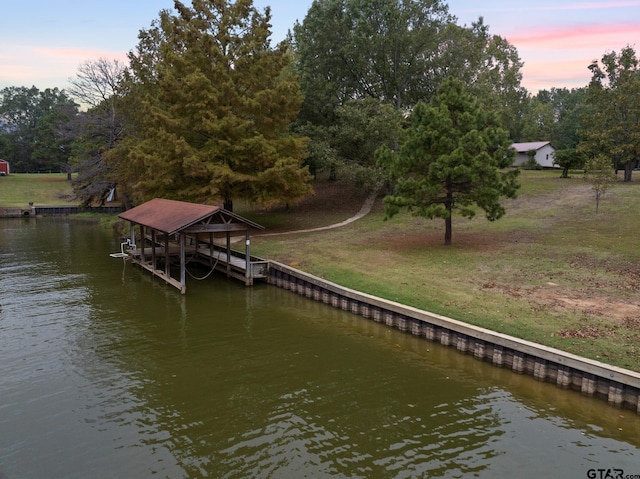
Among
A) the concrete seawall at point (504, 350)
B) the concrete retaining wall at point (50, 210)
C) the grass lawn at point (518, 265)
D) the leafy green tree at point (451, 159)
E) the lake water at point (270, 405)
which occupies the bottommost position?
the lake water at point (270, 405)

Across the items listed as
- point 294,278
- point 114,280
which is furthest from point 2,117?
point 294,278

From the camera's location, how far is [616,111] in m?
41.4

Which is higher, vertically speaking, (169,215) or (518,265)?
(169,215)

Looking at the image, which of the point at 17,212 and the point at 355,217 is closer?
the point at 355,217

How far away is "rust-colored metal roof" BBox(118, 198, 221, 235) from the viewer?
20.2 metres

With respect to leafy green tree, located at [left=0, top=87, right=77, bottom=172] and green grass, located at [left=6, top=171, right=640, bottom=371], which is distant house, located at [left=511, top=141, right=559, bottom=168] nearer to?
green grass, located at [left=6, top=171, right=640, bottom=371]

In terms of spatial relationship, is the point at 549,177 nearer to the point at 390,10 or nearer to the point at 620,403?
the point at 390,10

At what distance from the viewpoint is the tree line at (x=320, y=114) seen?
23.6 m

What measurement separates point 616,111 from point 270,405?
42.9m

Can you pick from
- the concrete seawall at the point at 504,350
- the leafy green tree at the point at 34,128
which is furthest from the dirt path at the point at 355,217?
the leafy green tree at the point at 34,128

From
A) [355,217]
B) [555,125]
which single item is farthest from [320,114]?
[555,125]

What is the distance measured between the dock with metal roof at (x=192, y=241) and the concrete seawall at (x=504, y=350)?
5017 mm

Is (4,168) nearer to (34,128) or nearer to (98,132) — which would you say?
(34,128)

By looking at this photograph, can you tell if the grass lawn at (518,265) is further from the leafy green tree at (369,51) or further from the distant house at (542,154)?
the distant house at (542,154)
